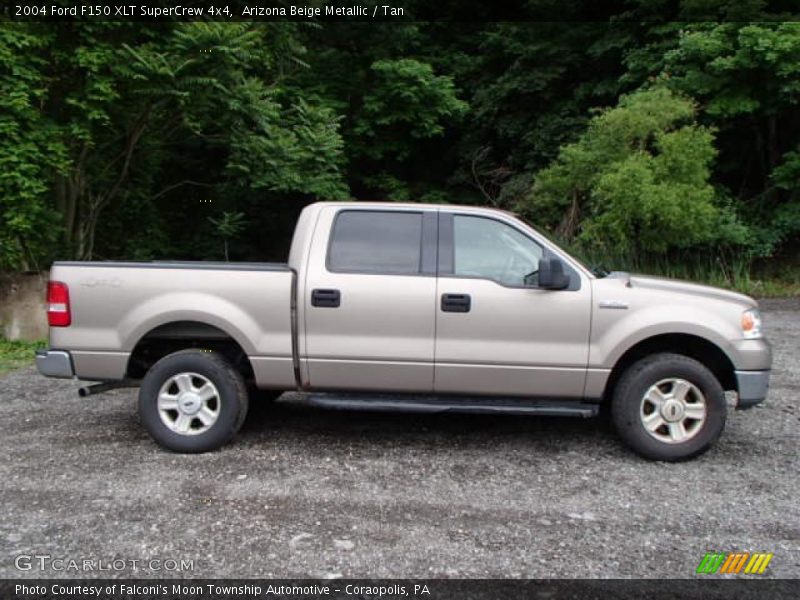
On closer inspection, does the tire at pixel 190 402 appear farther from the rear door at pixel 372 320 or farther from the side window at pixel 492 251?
the side window at pixel 492 251

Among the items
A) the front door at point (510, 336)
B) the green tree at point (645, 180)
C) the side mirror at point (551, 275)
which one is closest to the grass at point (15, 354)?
the front door at point (510, 336)

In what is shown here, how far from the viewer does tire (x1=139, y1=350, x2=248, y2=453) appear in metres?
4.67

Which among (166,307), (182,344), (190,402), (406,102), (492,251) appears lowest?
(190,402)

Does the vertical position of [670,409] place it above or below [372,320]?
below

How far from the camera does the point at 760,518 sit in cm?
375

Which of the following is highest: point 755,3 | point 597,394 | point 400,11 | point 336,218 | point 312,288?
point 400,11

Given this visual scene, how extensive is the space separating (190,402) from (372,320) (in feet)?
4.87

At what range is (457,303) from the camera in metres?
4.59

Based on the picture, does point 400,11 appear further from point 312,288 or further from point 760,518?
point 760,518

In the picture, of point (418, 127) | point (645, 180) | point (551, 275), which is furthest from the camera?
point (418, 127)

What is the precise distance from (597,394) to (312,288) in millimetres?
2229

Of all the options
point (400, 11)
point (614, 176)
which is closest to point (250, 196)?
point (400, 11)

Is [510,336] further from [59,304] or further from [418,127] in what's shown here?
[418,127]

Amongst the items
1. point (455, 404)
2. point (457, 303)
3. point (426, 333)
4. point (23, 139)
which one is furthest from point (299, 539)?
point (23, 139)
